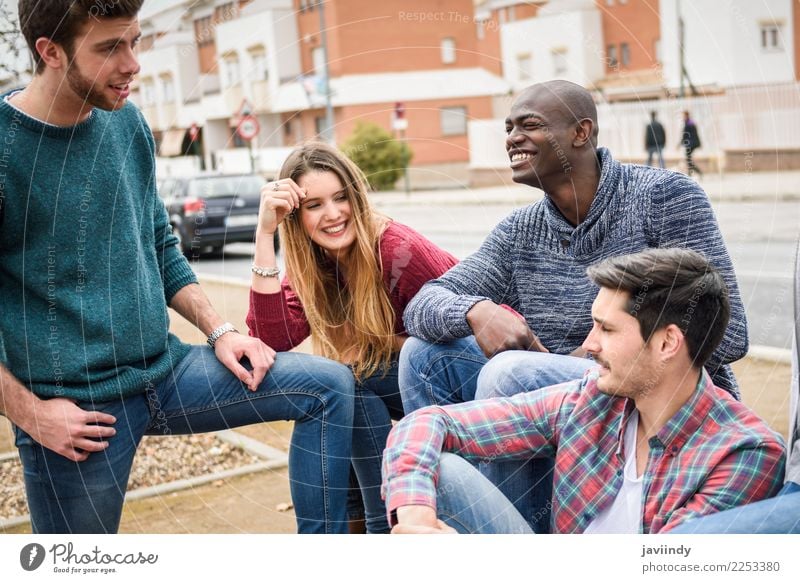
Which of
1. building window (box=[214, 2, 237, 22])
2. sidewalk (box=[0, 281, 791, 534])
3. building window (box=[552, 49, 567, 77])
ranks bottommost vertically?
sidewalk (box=[0, 281, 791, 534])

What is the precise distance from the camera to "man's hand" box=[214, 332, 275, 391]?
6.86 feet

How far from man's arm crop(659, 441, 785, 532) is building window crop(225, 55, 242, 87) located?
1580mm

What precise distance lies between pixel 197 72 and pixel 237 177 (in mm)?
433

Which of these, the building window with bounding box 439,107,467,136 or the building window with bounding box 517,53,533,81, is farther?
the building window with bounding box 439,107,467,136

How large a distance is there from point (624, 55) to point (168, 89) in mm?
1214

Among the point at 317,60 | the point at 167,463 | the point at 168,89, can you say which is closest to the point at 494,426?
the point at 317,60

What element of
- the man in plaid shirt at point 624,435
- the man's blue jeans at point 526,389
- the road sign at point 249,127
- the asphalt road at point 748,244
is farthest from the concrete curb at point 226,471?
the man in plaid shirt at point 624,435

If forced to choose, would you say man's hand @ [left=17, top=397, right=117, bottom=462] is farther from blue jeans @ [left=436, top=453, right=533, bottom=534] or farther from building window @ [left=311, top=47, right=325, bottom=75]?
building window @ [left=311, top=47, right=325, bottom=75]

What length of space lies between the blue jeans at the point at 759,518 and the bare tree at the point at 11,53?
182 cm

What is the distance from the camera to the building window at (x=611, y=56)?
2.36 metres

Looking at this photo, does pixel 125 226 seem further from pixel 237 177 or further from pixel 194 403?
pixel 237 177

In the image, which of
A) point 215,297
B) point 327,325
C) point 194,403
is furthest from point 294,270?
point 215,297

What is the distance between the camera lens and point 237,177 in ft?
9.66

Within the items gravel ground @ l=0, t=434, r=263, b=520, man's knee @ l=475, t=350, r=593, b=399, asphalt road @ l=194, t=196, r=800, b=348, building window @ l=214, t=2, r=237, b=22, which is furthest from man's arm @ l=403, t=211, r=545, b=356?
gravel ground @ l=0, t=434, r=263, b=520
